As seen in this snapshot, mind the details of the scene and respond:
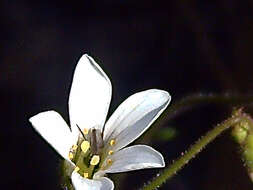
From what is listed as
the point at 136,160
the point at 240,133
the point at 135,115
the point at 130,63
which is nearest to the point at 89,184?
the point at 136,160

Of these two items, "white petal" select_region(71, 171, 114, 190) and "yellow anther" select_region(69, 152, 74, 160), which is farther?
"yellow anther" select_region(69, 152, 74, 160)

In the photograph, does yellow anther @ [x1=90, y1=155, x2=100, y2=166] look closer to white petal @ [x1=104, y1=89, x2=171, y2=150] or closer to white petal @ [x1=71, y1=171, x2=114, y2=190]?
white petal @ [x1=104, y1=89, x2=171, y2=150]

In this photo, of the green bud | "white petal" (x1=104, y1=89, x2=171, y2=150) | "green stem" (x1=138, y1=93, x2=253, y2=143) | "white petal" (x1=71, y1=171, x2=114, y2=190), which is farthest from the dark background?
"white petal" (x1=71, y1=171, x2=114, y2=190)

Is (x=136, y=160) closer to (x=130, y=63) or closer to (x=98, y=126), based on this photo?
(x=98, y=126)

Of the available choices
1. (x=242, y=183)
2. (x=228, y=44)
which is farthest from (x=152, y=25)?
(x=242, y=183)

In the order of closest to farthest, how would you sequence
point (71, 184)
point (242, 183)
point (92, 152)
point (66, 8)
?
point (71, 184)
point (92, 152)
point (242, 183)
point (66, 8)

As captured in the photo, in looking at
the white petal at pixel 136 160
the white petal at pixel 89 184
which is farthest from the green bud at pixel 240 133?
the white petal at pixel 89 184

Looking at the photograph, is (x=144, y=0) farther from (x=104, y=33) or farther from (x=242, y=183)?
(x=242, y=183)
